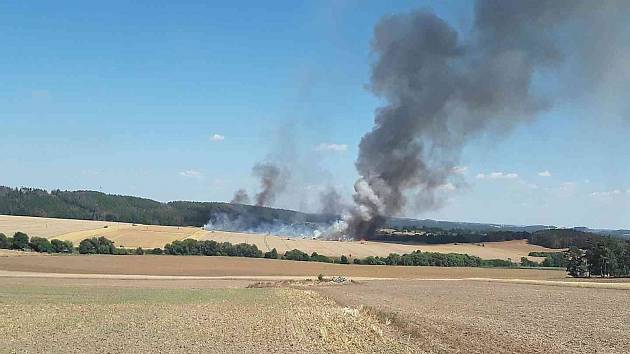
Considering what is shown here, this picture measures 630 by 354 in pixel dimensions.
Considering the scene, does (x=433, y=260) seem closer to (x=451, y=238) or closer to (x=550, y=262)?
(x=550, y=262)

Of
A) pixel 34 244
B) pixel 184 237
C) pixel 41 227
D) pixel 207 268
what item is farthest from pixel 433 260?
pixel 41 227

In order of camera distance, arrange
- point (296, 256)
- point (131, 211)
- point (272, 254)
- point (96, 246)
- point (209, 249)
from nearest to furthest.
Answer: point (96, 246), point (296, 256), point (272, 254), point (209, 249), point (131, 211)

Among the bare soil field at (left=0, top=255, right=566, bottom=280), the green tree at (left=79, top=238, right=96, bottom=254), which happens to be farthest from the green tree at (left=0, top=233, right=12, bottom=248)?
the bare soil field at (left=0, top=255, right=566, bottom=280)

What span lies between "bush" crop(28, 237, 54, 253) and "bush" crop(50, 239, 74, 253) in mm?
402

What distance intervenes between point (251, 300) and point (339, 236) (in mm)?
83268

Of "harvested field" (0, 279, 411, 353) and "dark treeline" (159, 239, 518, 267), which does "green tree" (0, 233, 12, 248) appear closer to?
"dark treeline" (159, 239, 518, 267)

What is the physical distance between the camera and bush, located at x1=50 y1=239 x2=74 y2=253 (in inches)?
3349

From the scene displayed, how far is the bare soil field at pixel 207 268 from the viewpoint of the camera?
6738 cm

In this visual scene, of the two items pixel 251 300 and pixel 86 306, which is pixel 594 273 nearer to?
pixel 251 300

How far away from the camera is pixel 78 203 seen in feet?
628

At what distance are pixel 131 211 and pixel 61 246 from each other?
102m

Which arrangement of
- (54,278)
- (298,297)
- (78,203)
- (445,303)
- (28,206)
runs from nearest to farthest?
1. (445,303)
2. (298,297)
3. (54,278)
4. (28,206)
5. (78,203)

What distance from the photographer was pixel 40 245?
8506 centimetres

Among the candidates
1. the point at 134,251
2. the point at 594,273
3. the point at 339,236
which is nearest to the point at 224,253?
the point at 134,251
